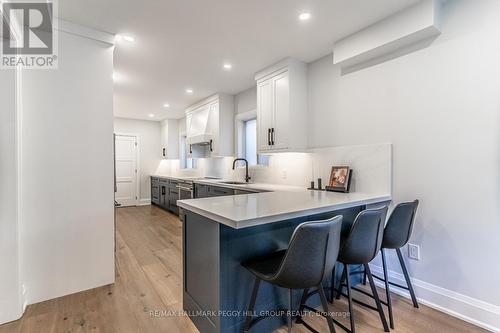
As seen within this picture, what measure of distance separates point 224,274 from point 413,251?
1824 mm

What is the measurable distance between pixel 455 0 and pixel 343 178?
5.95ft

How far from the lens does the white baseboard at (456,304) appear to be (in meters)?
1.83

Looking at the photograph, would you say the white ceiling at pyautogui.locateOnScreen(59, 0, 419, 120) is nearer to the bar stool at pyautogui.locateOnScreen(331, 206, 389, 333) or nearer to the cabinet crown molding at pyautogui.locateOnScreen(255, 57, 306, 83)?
the cabinet crown molding at pyautogui.locateOnScreen(255, 57, 306, 83)

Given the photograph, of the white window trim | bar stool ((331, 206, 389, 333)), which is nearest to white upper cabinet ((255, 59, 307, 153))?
the white window trim

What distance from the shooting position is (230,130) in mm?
4824

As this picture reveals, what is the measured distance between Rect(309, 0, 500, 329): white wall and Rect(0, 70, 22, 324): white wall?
3270 millimetres

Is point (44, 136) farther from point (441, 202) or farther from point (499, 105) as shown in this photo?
point (499, 105)

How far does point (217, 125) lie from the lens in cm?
475

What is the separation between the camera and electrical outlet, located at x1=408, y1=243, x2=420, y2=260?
2262mm

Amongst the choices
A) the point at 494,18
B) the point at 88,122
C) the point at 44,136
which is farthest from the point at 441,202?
the point at 44,136

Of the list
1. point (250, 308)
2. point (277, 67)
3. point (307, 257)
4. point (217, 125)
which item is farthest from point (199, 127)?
point (307, 257)

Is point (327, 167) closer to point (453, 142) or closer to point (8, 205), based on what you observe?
point (453, 142)

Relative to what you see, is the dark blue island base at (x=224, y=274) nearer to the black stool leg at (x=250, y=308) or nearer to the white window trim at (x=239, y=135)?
the black stool leg at (x=250, y=308)

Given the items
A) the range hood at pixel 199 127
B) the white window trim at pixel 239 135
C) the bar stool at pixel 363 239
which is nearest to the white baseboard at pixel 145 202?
the range hood at pixel 199 127
